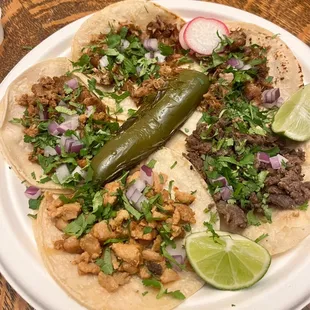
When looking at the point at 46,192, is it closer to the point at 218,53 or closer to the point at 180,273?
the point at 180,273

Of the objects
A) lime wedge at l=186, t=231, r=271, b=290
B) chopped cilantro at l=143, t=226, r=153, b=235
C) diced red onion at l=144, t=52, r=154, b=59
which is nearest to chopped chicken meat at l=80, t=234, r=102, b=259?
chopped cilantro at l=143, t=226, r=153, b=235

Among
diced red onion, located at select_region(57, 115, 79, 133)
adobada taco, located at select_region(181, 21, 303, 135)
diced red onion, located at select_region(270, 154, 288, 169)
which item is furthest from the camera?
adobada taco, located at select_region(181, 21, 303, 135)

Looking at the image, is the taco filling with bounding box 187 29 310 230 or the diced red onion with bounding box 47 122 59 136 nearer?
the taco filling with bounding box 187 29 310 230

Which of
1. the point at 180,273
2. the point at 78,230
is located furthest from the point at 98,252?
the point at 180,273

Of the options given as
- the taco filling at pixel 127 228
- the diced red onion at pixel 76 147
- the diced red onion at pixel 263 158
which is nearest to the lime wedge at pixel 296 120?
the diced red onion at pixel 263 158

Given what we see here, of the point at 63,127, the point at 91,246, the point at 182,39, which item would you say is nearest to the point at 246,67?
the point at 182,39

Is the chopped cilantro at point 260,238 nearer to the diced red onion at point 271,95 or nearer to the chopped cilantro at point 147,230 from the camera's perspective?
the chopped cilantro at point 147,230

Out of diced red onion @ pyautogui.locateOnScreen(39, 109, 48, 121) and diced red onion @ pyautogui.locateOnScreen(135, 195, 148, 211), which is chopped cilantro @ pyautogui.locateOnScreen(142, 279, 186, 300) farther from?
diced red onion @ pyautogui.locateOnScreen(39, 109, 48, 121)
